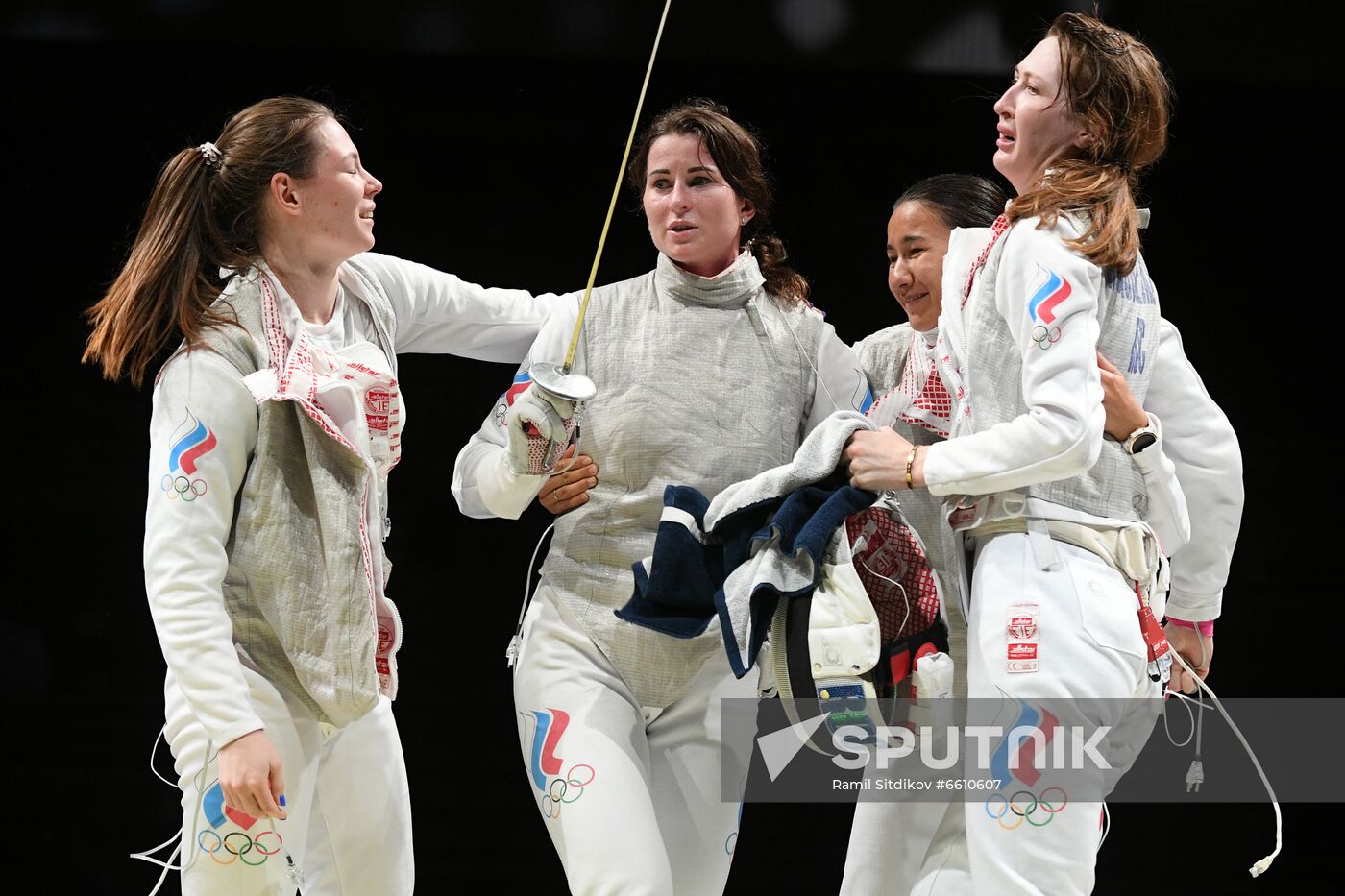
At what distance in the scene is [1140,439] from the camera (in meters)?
1.79

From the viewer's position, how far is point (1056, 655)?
1709mm

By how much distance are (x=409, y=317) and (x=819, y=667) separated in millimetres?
860

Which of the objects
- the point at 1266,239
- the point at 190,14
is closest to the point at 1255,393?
the point at 1266,239

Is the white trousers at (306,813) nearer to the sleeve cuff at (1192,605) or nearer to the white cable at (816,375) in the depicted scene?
the white cable at (816,375)

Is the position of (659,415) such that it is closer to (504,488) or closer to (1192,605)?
(504,488)

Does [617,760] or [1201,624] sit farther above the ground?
[1201,624]

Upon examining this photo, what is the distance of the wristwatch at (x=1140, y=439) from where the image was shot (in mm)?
1792

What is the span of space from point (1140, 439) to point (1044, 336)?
208 millimetres

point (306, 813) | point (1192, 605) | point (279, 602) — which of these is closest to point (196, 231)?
point (279, 602)

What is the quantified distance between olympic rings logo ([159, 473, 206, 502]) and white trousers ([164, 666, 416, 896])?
239mm

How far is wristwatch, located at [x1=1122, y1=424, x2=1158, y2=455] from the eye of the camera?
179 cm

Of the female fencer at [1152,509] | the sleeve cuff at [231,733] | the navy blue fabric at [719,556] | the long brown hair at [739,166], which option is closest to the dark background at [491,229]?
the long brown hair at [739,166]

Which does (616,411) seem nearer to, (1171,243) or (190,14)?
(190,14)

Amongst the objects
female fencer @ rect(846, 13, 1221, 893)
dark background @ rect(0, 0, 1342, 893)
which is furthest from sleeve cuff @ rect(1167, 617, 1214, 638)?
dark background @ rect(0, 0, 1342, 893)
